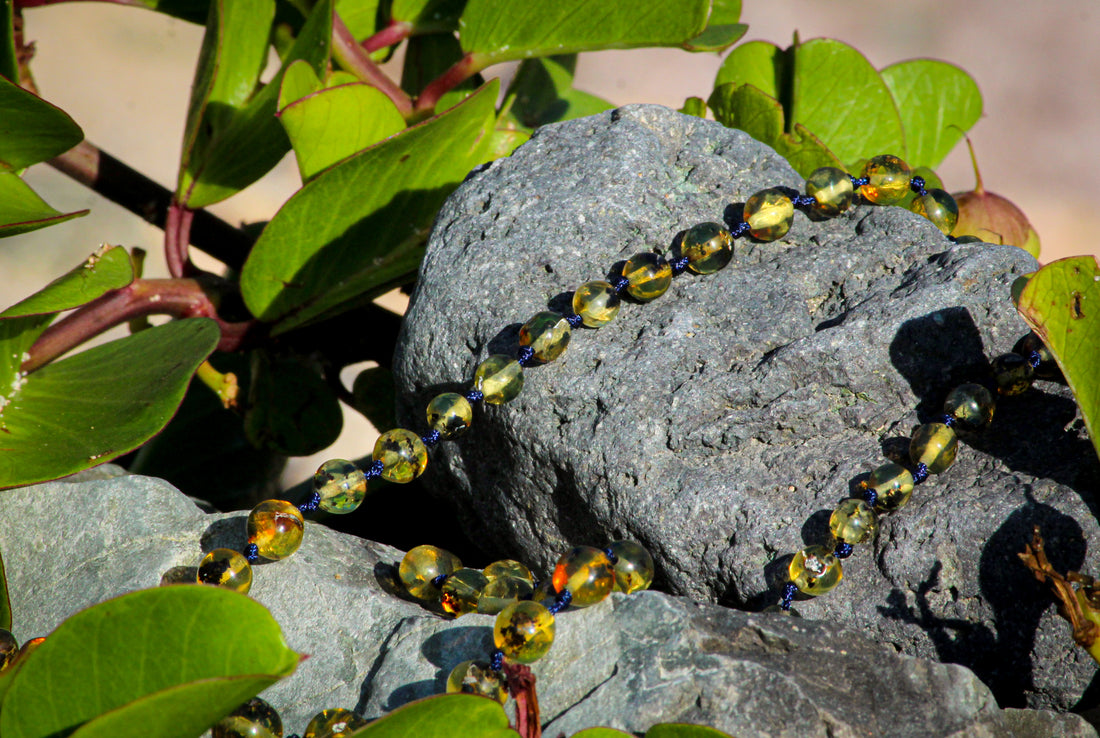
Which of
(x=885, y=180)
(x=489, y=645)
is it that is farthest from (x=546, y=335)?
(x=885, y=180)

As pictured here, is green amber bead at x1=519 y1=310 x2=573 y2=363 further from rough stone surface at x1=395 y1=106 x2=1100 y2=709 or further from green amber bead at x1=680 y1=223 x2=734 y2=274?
green amber bead at x1=680 y1=223 x2=734 y2=274

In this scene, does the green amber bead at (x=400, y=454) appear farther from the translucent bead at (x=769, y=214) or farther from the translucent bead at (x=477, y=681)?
the translucent bead at (x=769, y=214)

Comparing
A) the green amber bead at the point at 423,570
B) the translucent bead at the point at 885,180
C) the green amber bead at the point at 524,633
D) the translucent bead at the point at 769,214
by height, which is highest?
the translucent bead at the point at 885,180

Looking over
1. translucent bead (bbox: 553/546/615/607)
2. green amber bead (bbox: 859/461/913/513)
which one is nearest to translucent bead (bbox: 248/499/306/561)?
translucent bead (bbox: 553/546/615/607)

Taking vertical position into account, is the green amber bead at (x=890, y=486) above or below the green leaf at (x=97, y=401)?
above

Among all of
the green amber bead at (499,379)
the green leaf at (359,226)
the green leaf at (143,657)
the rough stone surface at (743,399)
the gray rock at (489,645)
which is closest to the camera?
the green leaf at (143,657)

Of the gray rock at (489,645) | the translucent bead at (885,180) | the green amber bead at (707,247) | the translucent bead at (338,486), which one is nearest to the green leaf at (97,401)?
the gray rock at (489,645)

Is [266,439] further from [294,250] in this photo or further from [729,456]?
[729,456]
